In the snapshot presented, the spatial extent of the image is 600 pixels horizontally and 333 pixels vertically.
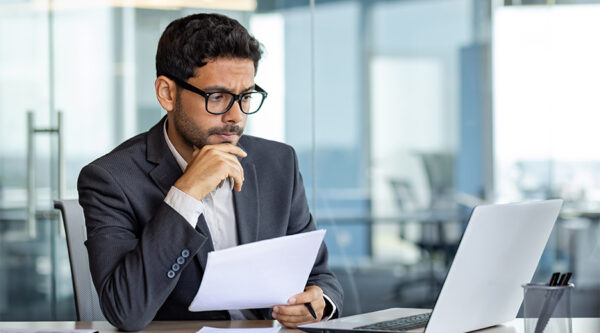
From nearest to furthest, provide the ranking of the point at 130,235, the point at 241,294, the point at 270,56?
the point at 241,294
the point at 130,235
the point at 270,56

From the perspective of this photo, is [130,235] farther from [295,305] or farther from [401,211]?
[401,211]

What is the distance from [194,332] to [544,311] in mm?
685

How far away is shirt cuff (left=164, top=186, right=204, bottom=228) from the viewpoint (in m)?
1.66

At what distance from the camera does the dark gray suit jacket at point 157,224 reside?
160 centimetres

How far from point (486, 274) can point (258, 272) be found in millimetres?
430

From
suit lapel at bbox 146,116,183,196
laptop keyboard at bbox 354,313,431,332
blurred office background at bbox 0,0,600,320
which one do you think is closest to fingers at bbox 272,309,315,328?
laptop keyboard at bbox 354,313,431,332

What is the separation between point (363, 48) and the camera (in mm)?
4227

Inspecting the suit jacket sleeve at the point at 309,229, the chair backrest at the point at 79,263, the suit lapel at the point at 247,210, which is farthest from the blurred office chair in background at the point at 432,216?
the chair backrest at the point at 79,263

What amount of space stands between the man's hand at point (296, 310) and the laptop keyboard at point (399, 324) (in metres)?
0.16

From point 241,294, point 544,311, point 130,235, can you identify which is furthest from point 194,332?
point 544,311

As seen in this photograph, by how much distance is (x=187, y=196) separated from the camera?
5.46ft

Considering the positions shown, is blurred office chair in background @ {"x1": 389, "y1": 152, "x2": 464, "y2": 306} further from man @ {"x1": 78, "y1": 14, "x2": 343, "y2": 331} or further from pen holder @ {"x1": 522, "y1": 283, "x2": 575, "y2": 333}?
pen holder @ {"x1": 522, "y1": 283, "x2": 575, "y2": 333}

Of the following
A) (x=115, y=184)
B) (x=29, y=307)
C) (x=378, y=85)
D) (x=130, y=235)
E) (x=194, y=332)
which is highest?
(x=378, y=85)

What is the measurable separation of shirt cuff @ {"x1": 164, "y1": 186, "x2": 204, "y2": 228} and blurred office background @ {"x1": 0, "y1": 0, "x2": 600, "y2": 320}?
245 cm
